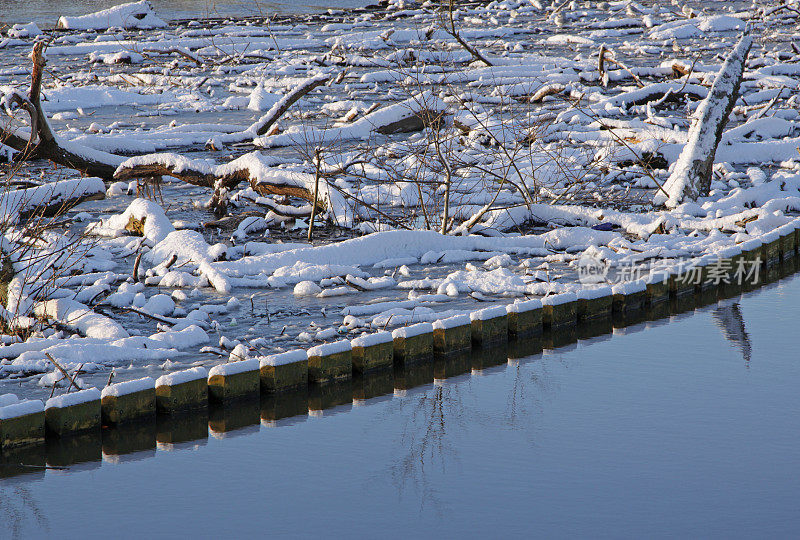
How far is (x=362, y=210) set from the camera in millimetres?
11117

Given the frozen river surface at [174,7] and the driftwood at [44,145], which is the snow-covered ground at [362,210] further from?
the frozen river surface at [174,7]

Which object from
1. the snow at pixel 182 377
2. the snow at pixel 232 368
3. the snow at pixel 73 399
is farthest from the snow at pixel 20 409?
the snow at pixel 232 368

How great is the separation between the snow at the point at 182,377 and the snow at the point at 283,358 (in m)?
0.42

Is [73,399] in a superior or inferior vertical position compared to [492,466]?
superior

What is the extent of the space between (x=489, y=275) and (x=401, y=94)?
14.4m

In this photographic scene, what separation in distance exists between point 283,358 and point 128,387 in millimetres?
1055

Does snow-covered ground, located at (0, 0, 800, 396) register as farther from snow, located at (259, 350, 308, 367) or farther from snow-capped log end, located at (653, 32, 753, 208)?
snow, located at (259, 350, 308, 367)

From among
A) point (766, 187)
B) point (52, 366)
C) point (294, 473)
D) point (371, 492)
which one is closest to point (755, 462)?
point (371, 492)

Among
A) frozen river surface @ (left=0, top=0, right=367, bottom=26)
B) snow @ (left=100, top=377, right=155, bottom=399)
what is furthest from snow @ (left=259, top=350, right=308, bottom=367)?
frozen river surface @ (left=0, top=0, right=367, bottom=26)

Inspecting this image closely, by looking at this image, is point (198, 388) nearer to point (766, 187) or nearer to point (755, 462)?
point (755, 462)

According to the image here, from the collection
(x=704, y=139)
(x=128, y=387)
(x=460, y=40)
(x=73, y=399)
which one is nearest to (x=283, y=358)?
(x=128, y=387)

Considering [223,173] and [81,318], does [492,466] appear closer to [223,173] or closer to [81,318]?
[81,318]

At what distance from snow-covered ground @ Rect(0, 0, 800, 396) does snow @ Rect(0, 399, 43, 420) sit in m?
0.57

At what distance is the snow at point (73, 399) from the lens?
553 cm
